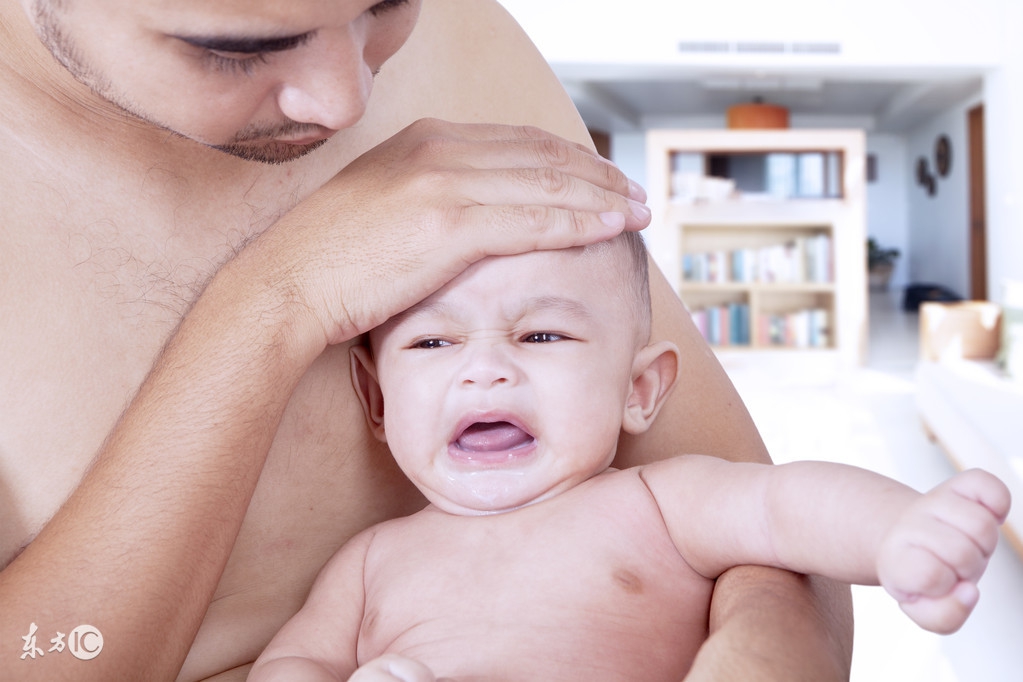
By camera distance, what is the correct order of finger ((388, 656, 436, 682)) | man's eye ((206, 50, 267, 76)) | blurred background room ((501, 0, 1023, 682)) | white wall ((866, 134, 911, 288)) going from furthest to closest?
white wall ((866, 134, 911, 288)) < blurred background room ((501, 0, 1023, 682)) < man's eye ((206, 50, 267, 76)) < finger ((388, 656, 436, 682))

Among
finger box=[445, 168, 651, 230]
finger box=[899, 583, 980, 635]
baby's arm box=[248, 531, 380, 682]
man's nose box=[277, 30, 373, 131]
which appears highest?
man's nose box=[277, 30, 373, 131]

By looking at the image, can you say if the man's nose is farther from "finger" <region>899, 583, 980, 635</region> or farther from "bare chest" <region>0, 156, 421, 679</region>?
"finger" <region>899, 583, 980, 635</region>

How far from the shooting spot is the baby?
3.04ft

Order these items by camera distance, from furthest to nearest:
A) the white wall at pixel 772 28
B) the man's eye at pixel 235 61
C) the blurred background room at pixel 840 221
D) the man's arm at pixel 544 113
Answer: the white wall at pixel 772 28, the blurred background room at pixel 840 221, the man's arm at pixel 544 113, the man's eye at pixel 235 61

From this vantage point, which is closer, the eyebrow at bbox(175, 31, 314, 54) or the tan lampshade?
the eyebrow at bbox(175, 31, 314, 54)

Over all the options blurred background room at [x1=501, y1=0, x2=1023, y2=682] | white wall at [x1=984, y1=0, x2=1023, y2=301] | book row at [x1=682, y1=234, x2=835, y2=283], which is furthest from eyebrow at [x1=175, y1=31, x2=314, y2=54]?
white wall at [x1=984, y1=0, x2=1023, y2=301]

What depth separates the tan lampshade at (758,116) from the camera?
11.7 m

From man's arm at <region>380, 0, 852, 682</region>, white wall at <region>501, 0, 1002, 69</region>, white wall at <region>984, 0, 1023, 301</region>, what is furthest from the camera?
white wall at <region>501, 0, 1002, 69</region>

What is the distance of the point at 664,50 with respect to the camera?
358 inches

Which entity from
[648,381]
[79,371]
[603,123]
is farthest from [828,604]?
[603,123]

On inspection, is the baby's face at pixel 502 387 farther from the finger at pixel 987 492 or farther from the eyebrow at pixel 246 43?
the finger at pixel 987 492

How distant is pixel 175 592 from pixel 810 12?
9327 millimetres

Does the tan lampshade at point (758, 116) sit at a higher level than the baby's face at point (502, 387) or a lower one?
higher

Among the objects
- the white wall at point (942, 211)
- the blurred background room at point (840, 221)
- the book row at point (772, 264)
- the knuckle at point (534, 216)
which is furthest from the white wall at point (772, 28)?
the knuckle at point (534, 216)
